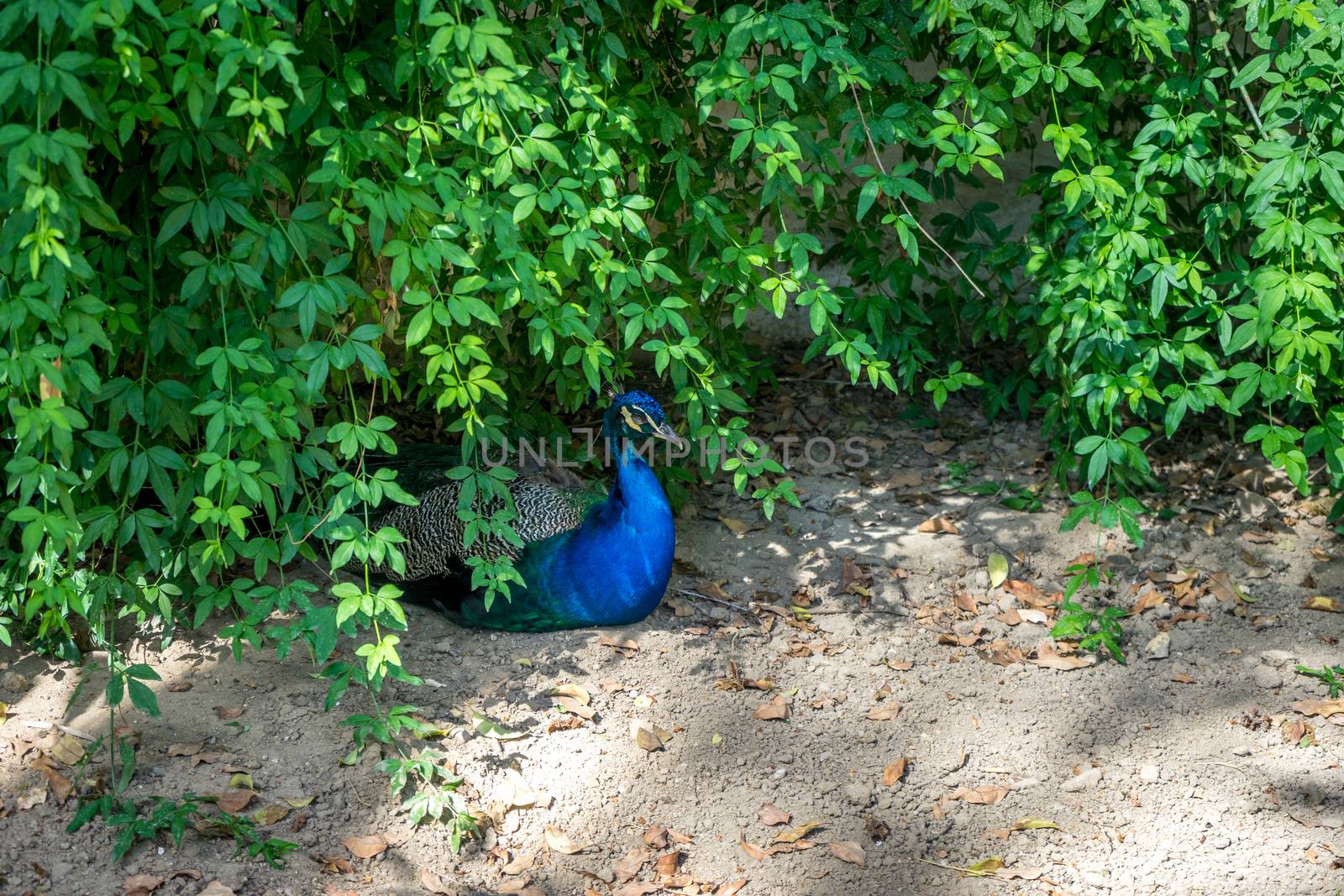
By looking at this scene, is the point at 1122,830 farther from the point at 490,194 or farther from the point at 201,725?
the point at 201,725

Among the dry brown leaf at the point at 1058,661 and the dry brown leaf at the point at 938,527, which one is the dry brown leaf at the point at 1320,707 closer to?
the dry brown leaf at the point at 1058,661

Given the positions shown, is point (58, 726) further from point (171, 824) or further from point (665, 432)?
point (665, 432)

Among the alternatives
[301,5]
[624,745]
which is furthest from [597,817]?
[301,5]

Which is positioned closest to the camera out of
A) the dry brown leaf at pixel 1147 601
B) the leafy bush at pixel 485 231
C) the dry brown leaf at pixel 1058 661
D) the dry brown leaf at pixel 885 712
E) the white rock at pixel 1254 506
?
the leafy bush at pixel 485 231

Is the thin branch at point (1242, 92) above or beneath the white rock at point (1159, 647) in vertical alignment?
above

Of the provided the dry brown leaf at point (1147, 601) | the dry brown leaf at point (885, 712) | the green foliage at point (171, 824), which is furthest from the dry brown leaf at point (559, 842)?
the dry brown leaf at point (1147, 601)

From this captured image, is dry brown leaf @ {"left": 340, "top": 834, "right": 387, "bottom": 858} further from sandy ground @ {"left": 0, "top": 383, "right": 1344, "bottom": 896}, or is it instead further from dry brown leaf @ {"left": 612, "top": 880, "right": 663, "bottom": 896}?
dry brown leaf @ {"left": 612, "top": 880, "right": 663, "bottom": 896}

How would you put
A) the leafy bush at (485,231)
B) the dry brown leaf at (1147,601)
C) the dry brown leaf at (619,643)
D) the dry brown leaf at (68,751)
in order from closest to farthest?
the leafy bush at (485,231)
the dry brown leaf at (68,751)
the dry brown leaf at (619,643)
the dry brown leaf at (1147,601)

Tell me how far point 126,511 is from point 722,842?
1767 mm

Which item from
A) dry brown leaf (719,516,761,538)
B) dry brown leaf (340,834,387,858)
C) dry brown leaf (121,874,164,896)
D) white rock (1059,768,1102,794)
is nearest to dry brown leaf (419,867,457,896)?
dry brown leaf (340,834,387,858)

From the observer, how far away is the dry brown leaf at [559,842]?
3.20 metres

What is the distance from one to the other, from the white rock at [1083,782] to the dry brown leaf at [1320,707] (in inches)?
27.6

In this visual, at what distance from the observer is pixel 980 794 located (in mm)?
3389

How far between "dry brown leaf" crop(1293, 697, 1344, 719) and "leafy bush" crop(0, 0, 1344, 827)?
2.18 ft
